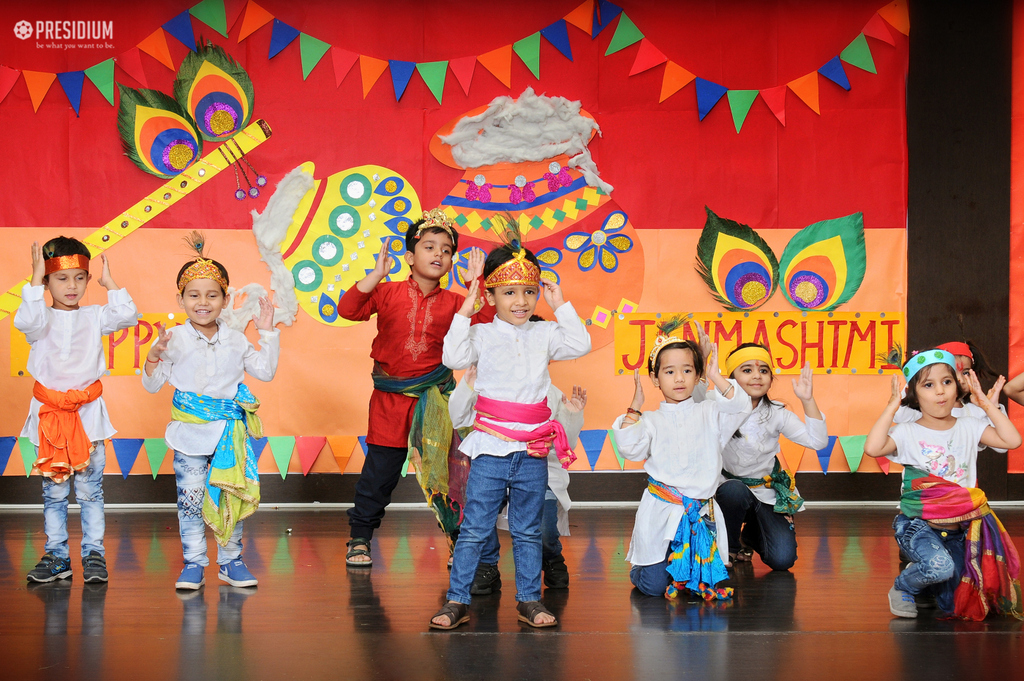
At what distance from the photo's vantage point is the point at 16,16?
4398mm

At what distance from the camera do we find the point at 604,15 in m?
4.51

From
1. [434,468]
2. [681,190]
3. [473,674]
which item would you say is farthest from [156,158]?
[473,674]

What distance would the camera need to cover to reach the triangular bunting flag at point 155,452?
14.6 ft

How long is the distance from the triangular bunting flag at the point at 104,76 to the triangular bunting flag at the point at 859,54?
151 inches

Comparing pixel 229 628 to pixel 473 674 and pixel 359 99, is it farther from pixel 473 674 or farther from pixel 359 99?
pixel 359 99

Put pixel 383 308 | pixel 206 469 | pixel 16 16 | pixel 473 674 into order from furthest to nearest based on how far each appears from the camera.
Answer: pixel 16 16
pixel 383 308
pixel 206 469
pixel 473 674

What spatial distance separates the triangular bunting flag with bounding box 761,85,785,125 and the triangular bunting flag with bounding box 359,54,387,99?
6.69 feet

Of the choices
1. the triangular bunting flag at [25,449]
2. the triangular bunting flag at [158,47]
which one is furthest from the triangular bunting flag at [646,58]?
the triangular bunting flag at [25,449]

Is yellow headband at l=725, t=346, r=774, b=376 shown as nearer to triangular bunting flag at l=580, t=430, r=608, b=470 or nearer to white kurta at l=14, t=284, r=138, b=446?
triangular bunting flag at l=580, t=430, r=608, b=470

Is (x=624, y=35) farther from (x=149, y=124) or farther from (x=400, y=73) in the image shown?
(x=149, y=124)

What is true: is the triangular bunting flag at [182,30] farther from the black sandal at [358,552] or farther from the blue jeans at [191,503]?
the black sandal at [358,552]

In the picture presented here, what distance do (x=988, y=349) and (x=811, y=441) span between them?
6.72 ft

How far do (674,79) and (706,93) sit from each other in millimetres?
186

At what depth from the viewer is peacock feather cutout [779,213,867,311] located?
4.55m
